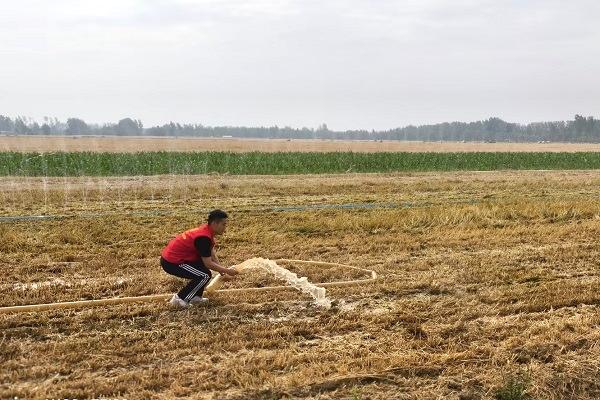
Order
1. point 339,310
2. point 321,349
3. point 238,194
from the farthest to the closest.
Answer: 1. point 238,194
2. point 339,310
3. point 321,349

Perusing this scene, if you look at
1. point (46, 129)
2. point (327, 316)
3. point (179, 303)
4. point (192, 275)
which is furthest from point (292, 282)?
point (46, 129)

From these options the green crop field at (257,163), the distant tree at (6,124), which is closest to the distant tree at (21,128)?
the distant tree at (6,124)

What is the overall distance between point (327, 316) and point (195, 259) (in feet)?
5.04

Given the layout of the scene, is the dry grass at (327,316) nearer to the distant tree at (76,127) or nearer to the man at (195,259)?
Answer: the man at (195,259)

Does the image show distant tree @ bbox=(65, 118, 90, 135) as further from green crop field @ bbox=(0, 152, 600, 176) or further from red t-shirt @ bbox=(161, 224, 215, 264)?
red t-shirt @ bbox=(161, 224, 215, 264)

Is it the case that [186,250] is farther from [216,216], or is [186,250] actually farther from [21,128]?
[21,128]

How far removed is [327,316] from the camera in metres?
6.03

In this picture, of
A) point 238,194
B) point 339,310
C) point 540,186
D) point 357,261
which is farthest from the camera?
point 540,186

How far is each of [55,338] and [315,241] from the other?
5373mm

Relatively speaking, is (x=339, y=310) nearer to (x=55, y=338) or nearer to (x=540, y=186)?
(x=55, y=338)

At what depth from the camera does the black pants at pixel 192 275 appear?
6.22 metres

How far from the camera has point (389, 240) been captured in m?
A: 9.98

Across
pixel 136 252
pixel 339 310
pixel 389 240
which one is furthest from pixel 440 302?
pixel 136 252

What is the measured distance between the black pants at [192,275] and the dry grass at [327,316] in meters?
0.21
